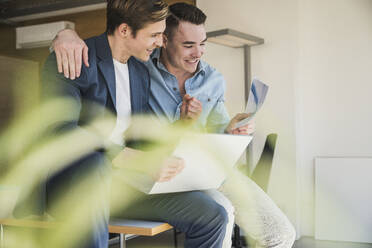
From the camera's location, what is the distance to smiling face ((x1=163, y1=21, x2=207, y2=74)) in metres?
1.95

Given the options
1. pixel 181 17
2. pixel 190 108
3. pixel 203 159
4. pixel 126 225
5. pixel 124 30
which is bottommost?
pixel 126 225

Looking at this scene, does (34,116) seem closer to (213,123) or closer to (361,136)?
(213,123)

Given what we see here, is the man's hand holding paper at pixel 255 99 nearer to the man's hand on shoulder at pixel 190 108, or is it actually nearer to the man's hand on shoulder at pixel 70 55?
the man's hand on shoulder at pixel 190 108

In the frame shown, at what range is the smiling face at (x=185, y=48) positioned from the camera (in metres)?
1.95

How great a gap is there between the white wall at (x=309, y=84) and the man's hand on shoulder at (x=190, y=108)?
293 centimetres

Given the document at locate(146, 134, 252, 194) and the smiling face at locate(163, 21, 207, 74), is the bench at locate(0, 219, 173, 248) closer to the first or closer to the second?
the document at locate(146, 134, 252, 194)

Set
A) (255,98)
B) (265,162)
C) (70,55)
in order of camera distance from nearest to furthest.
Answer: (70,55) → (255,98) → (265,162)

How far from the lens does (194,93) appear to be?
1.95 meters

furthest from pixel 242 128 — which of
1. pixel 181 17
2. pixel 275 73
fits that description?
pixel 275 73

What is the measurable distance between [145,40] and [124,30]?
75 mm

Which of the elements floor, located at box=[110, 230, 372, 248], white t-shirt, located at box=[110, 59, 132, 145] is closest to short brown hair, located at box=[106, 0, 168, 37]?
white t-shirt, located at box=[110, 59, 132, 145]

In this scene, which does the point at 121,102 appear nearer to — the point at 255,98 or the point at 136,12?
the point at 136,12

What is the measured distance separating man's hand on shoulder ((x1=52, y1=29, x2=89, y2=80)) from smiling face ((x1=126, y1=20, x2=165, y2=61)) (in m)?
0.17

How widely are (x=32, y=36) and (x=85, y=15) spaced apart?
81 centimetres
